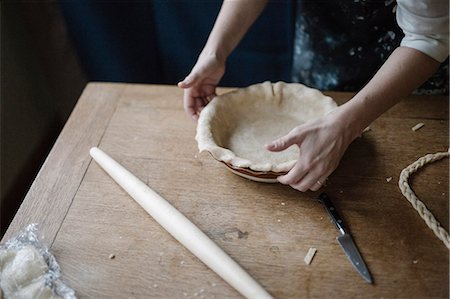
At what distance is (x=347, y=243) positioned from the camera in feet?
2.68

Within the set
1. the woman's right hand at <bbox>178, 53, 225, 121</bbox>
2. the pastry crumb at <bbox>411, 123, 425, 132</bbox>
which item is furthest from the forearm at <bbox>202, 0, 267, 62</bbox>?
the pastry crumb at <bbox>411, 123, 425, 132</bbox>

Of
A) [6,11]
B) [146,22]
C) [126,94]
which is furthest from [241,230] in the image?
[6,11]

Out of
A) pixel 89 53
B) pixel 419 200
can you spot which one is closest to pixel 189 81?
pixel 419 200

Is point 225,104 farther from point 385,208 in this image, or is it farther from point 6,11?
point 6,11

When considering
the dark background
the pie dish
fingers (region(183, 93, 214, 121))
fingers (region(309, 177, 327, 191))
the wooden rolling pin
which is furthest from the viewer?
the dark background

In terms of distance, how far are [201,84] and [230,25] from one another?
0.52 ft

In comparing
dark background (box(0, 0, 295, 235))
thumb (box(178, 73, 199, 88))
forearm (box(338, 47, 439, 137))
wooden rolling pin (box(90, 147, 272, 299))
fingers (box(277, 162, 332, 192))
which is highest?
forearm (box(338, 47, 439, 137))

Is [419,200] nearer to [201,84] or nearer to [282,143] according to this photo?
[282,143]

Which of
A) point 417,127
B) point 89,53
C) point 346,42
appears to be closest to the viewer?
point 417,127

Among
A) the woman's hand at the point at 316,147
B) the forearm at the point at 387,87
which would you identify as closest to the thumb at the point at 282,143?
the woman's hand at the point at 316,147

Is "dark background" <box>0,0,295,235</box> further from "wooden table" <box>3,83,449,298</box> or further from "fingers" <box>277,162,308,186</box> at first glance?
"fingers" <box>277,162,308,186</box>

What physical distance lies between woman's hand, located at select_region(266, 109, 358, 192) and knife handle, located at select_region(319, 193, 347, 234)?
5 centimetres

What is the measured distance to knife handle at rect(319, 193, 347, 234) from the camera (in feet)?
2.76

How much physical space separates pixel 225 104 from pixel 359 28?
15.1 inches
